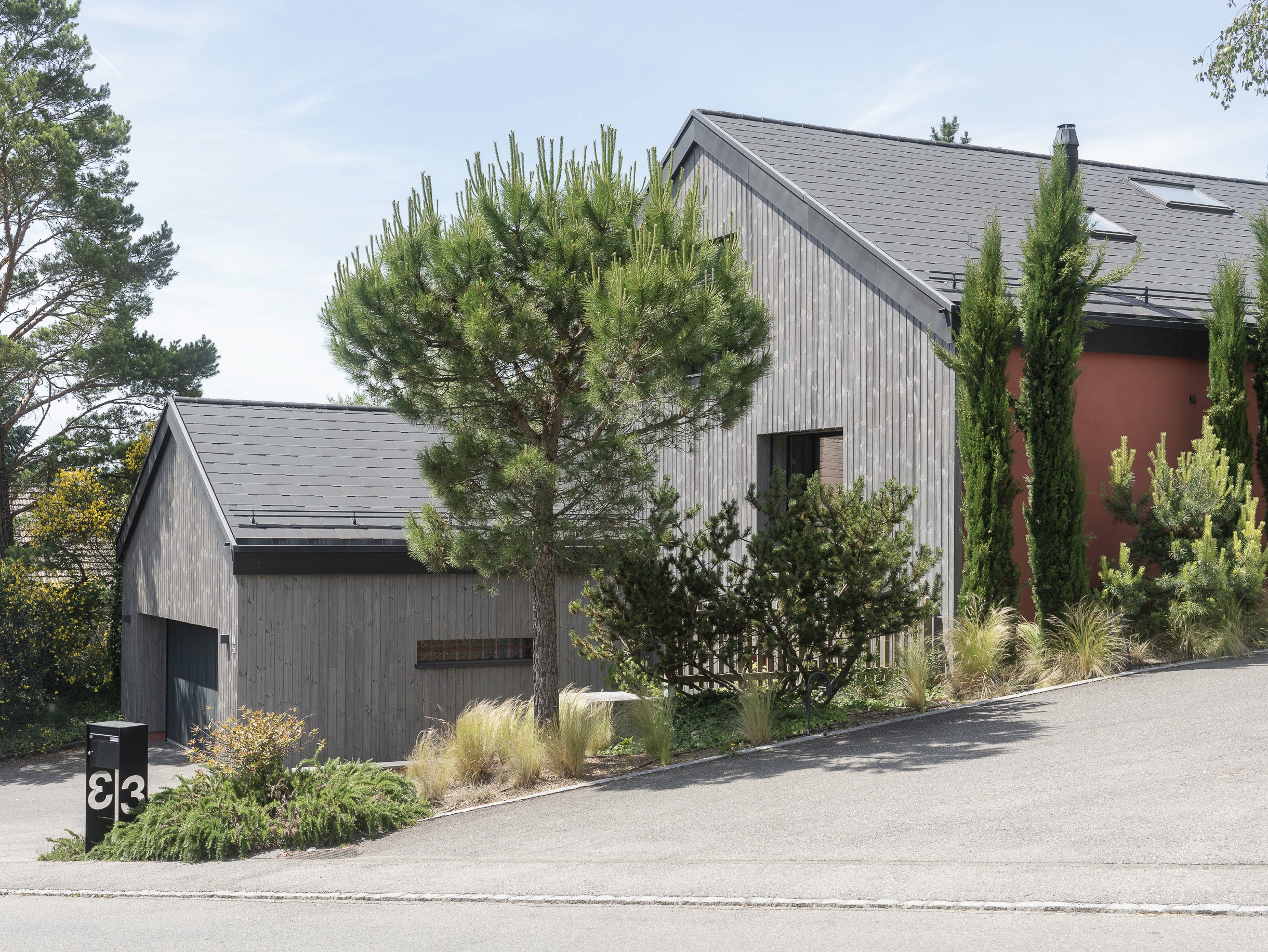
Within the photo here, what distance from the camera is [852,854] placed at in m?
7.07

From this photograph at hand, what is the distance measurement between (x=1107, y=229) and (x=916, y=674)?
8101 millimetres

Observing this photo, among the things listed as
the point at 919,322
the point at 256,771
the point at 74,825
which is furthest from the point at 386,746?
the point at 919,322

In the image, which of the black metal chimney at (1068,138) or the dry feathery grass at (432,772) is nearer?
the dry feathery grass at (432,772)

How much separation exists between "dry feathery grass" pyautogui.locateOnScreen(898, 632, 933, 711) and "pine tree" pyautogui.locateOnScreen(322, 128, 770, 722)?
3068mm

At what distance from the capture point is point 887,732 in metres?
10.6

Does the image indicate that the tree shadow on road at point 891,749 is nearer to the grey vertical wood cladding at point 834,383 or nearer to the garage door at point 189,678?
the grey vertical wood cladding at point 834,383

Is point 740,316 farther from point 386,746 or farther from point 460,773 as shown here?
point 386,746

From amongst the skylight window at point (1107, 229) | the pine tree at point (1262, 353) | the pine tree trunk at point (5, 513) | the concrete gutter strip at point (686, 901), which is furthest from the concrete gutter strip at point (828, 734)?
the pine tree trunk at point (5, 513)

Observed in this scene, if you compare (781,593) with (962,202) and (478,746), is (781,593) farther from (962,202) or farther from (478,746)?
(962,202)

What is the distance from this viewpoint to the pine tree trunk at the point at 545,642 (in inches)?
450

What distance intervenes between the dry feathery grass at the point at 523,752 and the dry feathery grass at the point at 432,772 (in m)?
0.55

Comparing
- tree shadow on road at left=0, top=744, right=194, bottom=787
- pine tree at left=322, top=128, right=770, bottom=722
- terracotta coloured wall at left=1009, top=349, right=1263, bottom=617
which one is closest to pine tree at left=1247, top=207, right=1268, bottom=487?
terracotta coloured wall at left=1009, top=349, right=1263, bottom=617

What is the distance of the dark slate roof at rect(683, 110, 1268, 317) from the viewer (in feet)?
48.2

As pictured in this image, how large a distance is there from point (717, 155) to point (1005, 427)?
7.33 metres
